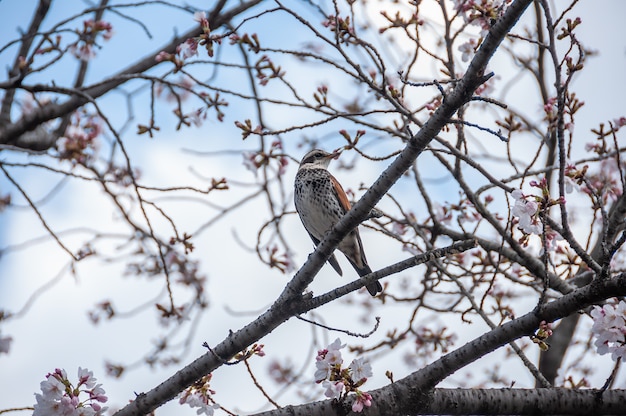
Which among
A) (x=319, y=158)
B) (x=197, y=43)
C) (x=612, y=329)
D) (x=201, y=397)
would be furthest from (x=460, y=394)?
(x=319, y=158)

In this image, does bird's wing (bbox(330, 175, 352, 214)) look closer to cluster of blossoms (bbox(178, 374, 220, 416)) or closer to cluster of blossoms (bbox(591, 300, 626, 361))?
cluster of blossoms (bbox(178, 374, 220, 416))

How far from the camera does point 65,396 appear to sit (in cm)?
331

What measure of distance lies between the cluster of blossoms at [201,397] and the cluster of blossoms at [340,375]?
0.76 m

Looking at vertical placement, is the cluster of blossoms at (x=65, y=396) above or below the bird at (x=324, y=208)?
below

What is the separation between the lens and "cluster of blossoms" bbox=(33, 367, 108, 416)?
10.8 feet

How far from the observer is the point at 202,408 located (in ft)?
12.2

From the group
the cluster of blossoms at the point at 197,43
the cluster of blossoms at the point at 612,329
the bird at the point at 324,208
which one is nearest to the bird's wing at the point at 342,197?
the bird at the point at 324,208

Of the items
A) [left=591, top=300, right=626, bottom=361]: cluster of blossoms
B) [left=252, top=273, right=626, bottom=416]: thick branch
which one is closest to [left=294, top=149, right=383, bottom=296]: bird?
[left=252, top=273, right=626, bottom=416]: thick branch

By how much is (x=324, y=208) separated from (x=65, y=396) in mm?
3210

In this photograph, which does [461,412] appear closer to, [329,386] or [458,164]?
[329,386]

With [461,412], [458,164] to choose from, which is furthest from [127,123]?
[461,412]

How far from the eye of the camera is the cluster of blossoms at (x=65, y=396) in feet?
10.8

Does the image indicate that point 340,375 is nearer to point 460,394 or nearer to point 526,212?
point 460,394

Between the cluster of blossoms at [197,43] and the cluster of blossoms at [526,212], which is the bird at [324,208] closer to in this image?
the cluster of blossoms at [197,43]
